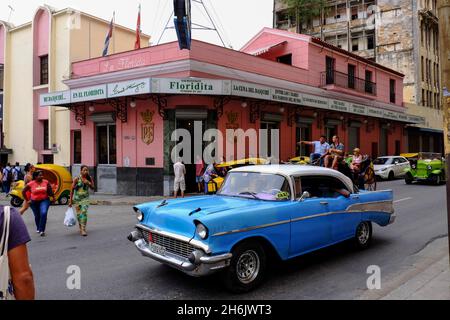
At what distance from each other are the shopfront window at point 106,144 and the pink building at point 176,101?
0.16 ft

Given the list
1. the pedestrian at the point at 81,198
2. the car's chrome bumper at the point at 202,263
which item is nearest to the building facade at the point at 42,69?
the pedestrian at the point at 81,198

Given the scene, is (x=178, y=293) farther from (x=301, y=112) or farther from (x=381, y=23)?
(x=381, y=23)

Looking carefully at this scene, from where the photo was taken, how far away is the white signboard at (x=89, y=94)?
52.0 ft

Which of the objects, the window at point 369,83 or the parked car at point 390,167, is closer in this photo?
the parked car at point 390,167

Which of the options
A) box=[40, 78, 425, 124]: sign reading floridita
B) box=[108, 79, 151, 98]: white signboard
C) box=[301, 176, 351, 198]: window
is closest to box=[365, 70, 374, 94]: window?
box=[40, 78, 425, 124]: sign reading floridita

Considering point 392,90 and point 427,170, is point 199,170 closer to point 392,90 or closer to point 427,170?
point 427,170

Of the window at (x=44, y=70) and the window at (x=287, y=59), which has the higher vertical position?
the window at (x=287, y=59)

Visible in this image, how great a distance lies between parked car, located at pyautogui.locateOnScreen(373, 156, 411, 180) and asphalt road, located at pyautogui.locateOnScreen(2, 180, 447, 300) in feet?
44.4

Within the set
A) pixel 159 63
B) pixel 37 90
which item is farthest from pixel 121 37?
pixel 159 63

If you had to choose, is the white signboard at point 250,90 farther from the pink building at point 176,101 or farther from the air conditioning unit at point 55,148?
the air conditioning unit at point 55,148

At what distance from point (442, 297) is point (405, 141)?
31.3 m

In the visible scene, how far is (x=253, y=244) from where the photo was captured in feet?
15.8

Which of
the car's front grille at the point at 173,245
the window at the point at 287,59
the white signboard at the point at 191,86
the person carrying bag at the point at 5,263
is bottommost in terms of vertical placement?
the car's front grille at the point at 173,245

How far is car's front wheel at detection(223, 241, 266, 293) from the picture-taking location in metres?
4.59
